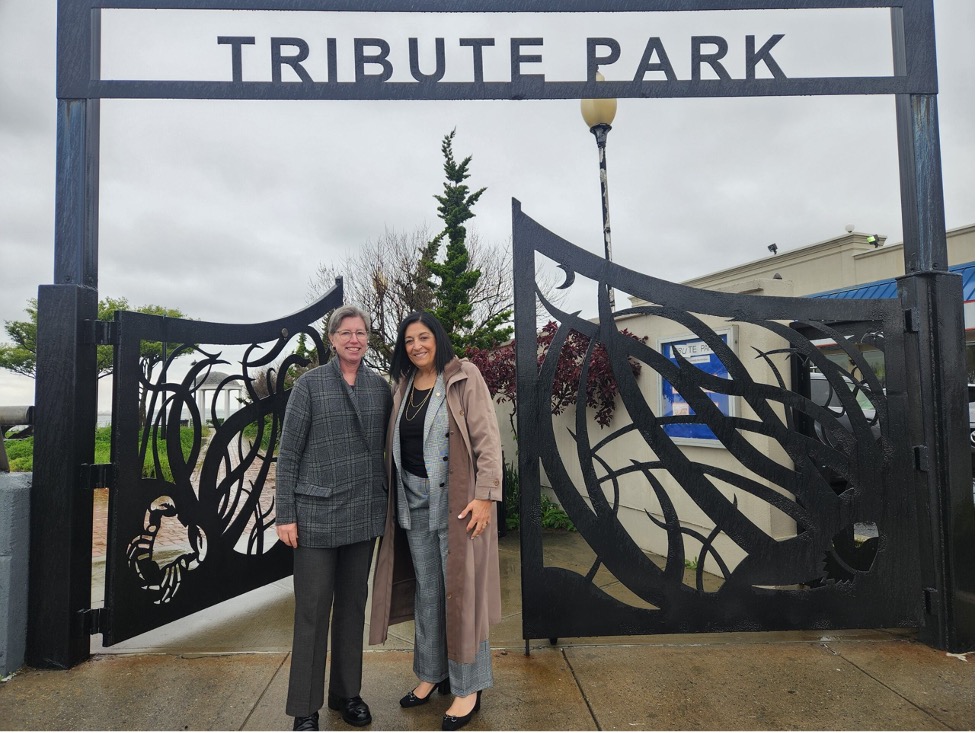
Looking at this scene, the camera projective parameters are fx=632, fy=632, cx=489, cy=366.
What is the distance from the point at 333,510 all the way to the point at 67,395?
175 centimetres

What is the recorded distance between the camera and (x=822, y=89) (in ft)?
12.2

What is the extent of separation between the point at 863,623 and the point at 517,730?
85.4 inches

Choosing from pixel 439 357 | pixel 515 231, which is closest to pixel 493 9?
pixel 515 231

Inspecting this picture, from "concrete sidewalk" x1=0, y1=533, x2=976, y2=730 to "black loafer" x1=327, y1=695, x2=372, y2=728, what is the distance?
5cm

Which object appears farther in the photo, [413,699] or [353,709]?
[413,699]

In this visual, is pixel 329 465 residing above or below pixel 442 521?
above

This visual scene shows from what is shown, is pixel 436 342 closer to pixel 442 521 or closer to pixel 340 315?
pixel 340 315

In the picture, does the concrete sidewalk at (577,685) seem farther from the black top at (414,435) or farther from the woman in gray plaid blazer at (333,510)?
the black top at (414,435)

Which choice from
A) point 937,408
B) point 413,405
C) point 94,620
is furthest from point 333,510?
point 937,408

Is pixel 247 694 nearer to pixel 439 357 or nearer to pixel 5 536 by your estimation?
pixel 5 536

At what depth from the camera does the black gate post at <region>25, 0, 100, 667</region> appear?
333 centimetres

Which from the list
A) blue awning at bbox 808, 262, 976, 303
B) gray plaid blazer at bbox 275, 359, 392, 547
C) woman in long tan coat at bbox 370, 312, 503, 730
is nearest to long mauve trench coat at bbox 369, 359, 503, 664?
woman in long tan coat at bbox 370, 312, 503, 730

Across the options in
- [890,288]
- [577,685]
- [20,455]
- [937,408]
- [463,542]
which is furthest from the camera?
[20,455]

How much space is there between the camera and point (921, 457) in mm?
3578
